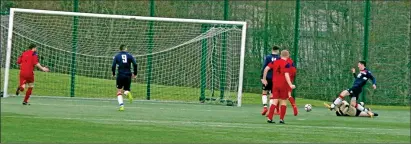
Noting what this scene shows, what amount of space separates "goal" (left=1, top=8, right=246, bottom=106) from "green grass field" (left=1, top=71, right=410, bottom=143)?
2988mm

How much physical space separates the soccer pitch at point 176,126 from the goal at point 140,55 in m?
5.08

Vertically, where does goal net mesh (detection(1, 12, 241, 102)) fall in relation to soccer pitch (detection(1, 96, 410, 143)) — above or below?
above

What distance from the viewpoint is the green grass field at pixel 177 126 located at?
50.3 ft

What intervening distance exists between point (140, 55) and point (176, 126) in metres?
14.0

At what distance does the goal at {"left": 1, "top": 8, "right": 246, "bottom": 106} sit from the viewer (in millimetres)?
31109

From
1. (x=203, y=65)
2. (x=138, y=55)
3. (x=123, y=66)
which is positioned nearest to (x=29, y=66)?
(x=123, y=66)

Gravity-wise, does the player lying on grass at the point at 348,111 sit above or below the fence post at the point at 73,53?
below

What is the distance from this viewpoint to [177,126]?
1830 cm

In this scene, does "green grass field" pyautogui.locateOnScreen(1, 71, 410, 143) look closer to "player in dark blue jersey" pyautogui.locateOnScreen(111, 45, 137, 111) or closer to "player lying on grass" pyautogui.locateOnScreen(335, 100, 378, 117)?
"player lying on grass" pyautogui.locateOnScreen(335, 100, 378, 117)

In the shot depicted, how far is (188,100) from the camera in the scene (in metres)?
31.2

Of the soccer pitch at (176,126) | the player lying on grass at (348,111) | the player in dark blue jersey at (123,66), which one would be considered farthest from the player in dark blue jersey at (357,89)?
the player in dark blue jersey at (123,66)

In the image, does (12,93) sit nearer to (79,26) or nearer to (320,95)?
(79,26)

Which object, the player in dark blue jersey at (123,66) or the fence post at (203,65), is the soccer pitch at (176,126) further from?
the fence post at (203,65)

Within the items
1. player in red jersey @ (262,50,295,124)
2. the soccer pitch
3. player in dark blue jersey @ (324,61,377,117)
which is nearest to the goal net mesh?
the soccer pitch
